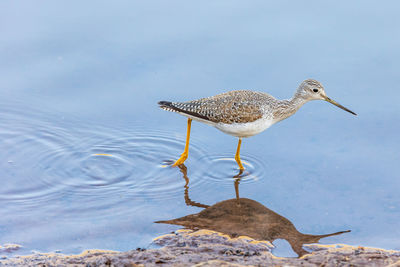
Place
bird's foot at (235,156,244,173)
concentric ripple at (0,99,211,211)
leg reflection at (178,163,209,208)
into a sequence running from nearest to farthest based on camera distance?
leg reflection at (178,163,209,208)
concentric ripple at (0,99,211,211)
bird's foot at (235,156,244,173)

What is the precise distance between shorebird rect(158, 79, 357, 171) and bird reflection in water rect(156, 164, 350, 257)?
116 centimetres

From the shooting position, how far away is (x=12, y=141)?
9648mm

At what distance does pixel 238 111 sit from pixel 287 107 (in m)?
1.00

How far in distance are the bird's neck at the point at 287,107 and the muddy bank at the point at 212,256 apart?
2.98 meters

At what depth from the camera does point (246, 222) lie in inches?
306

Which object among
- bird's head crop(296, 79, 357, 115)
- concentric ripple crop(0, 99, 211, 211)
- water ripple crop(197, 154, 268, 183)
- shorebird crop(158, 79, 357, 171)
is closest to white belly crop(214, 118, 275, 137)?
shorebird crop(158, 79, 357, 171)

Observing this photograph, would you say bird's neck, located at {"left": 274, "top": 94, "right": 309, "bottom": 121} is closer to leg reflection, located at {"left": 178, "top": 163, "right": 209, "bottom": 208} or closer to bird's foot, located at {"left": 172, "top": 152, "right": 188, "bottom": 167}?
bird's foot, located at {"left": 172, "top": 152, "right": 188, "bottom": 167}

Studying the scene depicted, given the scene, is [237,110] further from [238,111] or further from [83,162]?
[83,162]

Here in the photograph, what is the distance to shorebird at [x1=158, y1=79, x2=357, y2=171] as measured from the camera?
9172 millimetres

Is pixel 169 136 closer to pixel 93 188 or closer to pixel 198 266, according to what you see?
A: pixel 93 188

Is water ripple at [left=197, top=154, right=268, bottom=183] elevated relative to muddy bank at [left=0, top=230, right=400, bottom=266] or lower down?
elevated

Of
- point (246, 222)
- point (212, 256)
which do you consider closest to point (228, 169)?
point (246, 222)

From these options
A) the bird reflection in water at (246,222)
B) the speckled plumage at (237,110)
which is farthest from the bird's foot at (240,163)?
the bird reflection in water at (246,222)

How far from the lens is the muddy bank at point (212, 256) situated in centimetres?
619
